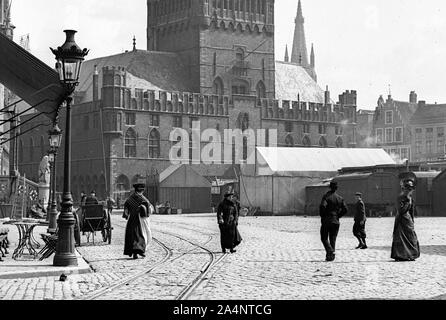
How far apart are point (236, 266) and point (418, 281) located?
11.8 feet

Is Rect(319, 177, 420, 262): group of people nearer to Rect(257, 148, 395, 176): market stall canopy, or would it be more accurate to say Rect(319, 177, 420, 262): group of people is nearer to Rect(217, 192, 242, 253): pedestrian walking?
Rect(217, 192, 242, 253): pedestrian walking

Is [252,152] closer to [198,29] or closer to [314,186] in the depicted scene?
[198,29]

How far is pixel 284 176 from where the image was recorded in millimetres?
54156

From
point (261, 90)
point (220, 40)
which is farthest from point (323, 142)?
point (220, 40)

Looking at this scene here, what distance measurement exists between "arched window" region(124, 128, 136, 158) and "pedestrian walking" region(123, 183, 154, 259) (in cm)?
5645

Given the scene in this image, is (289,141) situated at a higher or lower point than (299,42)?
lower

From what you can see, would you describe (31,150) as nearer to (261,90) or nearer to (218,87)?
(218,87)

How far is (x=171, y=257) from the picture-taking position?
55.7ft

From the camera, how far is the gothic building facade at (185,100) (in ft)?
239

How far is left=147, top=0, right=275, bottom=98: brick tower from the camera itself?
8012 cm

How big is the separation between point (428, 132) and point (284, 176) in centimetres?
3972

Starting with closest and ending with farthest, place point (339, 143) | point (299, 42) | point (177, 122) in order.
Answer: point (177, 122) → point (339, 143) → point (299, 42)
